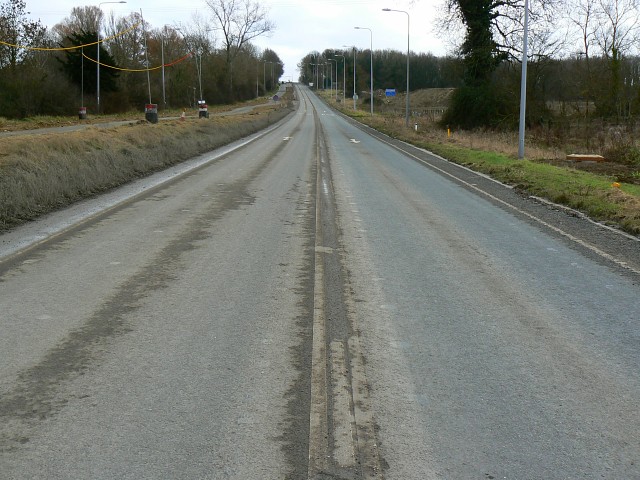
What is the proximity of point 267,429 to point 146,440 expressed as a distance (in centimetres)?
75

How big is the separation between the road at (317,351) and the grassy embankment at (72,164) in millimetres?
1468

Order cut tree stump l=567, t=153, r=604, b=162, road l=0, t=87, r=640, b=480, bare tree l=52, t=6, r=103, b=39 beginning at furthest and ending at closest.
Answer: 1. bare tree l=52, t=6, r=103, b=39
2. cut tree stump l=567, t=153, r=604, b=162
3. road l=0, t=87, r=640, b=480

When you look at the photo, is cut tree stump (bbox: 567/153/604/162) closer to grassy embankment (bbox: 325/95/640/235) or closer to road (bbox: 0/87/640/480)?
grassy embankment (bbox: 325/95/640/235)

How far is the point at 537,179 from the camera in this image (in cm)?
1898

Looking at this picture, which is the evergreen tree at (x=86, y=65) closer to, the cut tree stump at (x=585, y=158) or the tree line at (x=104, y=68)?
the tree line at (x=104, y=68)

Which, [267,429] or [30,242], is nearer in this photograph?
[267,429]

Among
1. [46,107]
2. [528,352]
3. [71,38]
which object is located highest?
[71,38]

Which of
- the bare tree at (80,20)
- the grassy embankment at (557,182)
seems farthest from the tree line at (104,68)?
the grassy embankment at (557,182)

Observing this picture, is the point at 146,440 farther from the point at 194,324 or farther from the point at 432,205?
the point at 432,205

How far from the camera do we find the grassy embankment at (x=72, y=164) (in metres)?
13.2

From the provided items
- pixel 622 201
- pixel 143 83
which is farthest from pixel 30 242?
pixel 143 83

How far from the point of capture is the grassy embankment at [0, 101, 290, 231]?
43.2 ft

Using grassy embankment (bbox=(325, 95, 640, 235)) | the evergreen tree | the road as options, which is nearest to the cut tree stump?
grassy embankment (bbox=(325, 95, 640, 235))

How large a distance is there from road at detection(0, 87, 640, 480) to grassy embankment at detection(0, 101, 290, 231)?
1.47m
